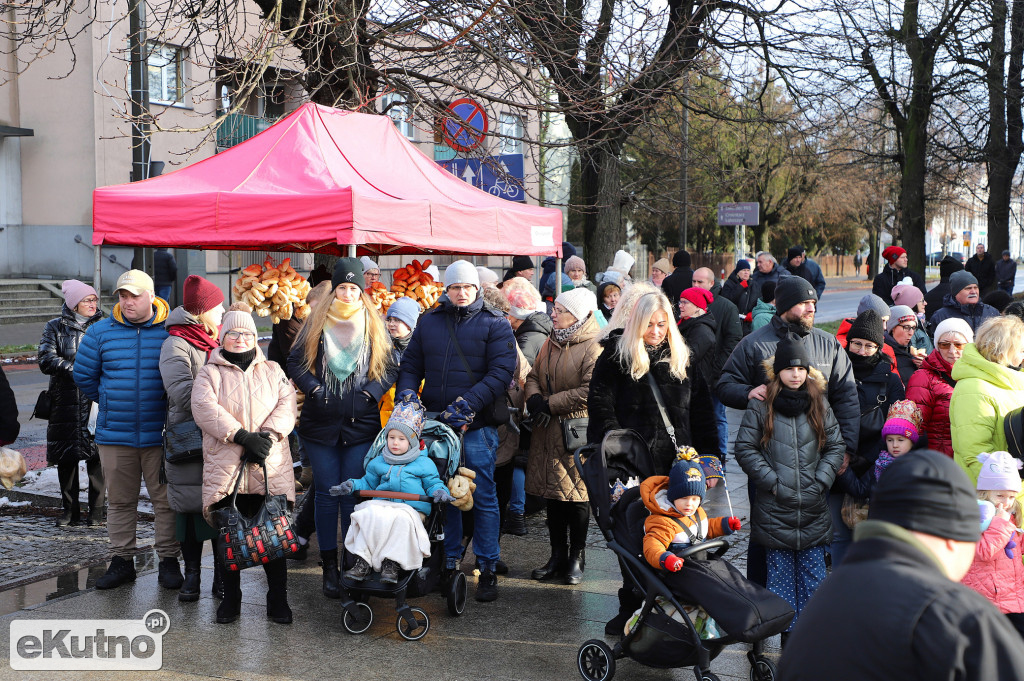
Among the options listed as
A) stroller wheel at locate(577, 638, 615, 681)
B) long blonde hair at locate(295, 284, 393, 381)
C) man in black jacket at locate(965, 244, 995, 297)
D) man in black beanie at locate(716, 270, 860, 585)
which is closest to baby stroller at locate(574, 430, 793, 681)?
stroller wheel at locate(577, 638, 615, 681)

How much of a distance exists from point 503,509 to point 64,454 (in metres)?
3.29

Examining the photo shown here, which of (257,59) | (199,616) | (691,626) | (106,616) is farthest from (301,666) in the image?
(257,59)

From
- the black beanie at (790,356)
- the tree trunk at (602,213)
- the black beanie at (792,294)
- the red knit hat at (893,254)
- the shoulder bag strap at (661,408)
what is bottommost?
the shoulder bag strap at (661,408)

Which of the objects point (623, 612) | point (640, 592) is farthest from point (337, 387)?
point (640, 592)

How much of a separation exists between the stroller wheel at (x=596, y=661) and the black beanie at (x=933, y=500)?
9.00 feet

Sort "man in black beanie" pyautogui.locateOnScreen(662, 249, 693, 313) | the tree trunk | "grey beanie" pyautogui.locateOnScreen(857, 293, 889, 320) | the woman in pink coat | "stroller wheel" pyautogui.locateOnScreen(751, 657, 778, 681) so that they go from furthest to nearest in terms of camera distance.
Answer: the tree trunk
"man in black beanie" pyautogui.locateOnScreen(662, 249, 693, 313)
"grey beanie" pyautogui.locateOnScreen(857, 293, 889, 320)
the woman in pink coat
"stroller wheel" pyautogui.locateOnScreen(751, 657, 778, 681)

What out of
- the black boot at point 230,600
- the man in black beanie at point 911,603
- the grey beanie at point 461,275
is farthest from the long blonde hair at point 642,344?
the man in black beanie at point 911,603

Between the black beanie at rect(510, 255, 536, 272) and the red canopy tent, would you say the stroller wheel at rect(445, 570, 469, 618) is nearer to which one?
the red canopy tent

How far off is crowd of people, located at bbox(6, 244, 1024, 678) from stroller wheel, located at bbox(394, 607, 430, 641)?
328 mm

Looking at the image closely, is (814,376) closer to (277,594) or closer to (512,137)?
(277,594)

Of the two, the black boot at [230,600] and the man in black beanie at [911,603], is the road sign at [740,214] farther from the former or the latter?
the man in black beanie at [911,603]

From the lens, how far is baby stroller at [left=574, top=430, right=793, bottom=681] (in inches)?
169

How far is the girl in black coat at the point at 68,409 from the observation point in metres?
7.26

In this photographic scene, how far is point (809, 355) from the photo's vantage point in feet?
16.9
